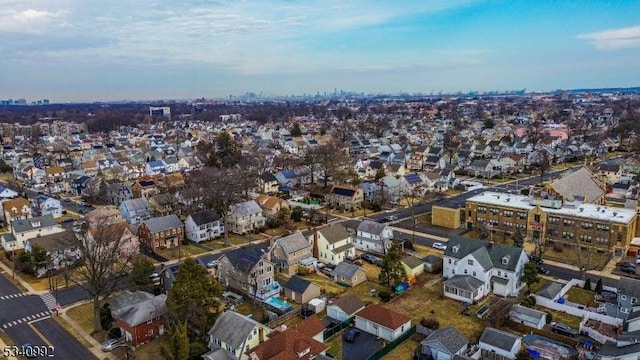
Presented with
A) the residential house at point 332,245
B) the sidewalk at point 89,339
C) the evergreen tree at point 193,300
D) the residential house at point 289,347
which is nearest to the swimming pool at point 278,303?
the evergreen tree at point 193,300

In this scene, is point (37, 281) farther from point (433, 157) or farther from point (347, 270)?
point (433, 157)

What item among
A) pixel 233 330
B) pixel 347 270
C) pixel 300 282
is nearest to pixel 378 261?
pixel 347 270

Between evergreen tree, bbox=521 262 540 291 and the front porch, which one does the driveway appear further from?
evergreen tree, bbox=521 262 540 291

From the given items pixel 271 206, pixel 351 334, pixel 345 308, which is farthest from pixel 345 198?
pixel 351 334

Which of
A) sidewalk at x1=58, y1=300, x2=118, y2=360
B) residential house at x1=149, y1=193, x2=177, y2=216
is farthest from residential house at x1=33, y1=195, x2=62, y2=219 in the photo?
sidewalk at x1=58, y1=300, x2=118, y2=360

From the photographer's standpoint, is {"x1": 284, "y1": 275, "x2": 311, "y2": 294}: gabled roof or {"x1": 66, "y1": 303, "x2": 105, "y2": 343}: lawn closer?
{"x1": 66, "y1": 303, "x2": 105, "y2": 343}: lawn
